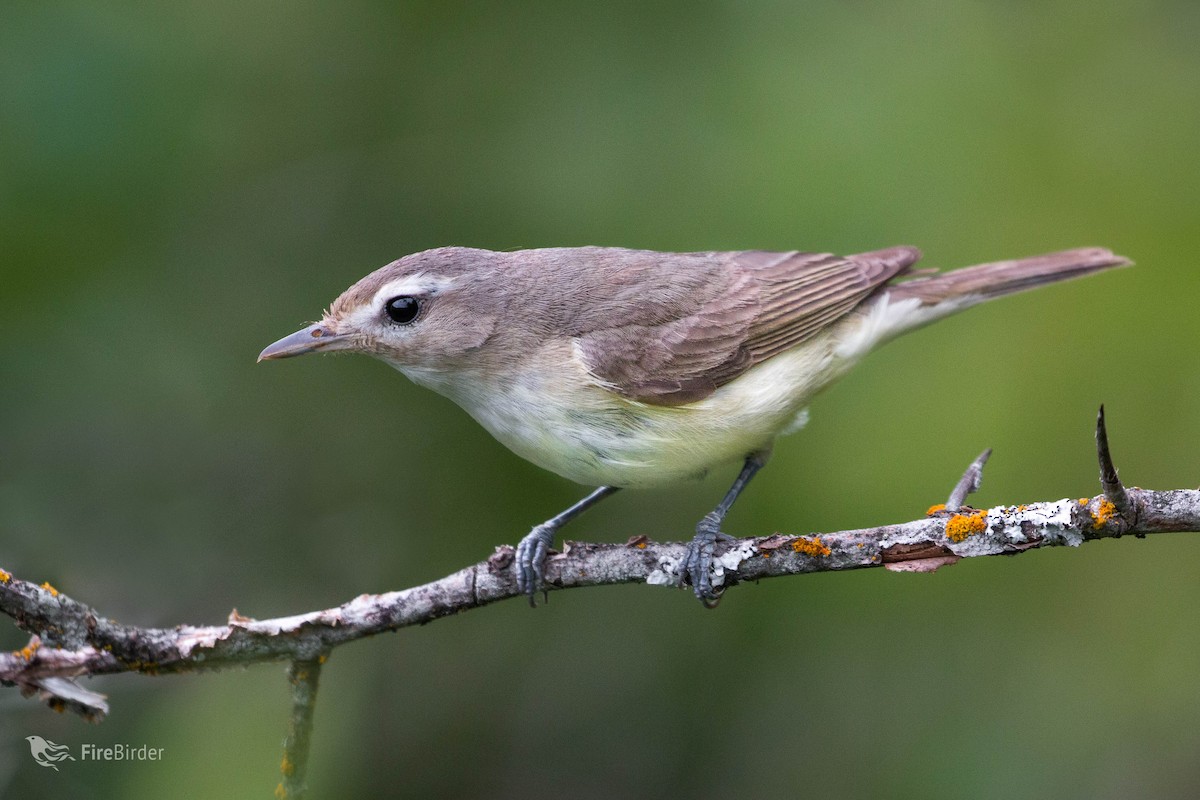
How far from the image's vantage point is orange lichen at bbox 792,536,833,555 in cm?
365

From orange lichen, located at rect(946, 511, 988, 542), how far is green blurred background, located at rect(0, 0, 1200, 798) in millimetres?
1854

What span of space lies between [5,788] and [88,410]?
2.03m

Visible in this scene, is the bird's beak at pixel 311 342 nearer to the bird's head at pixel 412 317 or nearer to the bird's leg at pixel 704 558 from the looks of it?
the bird's head at pixel 412 317

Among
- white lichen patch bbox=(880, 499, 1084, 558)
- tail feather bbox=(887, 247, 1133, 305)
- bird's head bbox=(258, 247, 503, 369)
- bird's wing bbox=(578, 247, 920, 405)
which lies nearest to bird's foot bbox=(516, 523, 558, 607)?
bird's wing bbox=(578, 247, 920, 405)

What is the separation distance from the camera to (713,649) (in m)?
5.87

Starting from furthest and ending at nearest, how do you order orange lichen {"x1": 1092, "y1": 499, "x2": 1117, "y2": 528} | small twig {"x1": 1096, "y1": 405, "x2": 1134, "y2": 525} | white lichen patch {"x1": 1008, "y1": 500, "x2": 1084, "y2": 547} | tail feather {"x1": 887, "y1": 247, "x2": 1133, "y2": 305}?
1. tail feather {"x1": 887, "y1": 247, "x2": 1133, "y2": 305}
2. white lichen patch {"x1": 1008, "y1": 500, "x2": 1084, "y2": 547}
3. orange lichen {"x1": 1092, "y1": 499, "x2": 1117, "y2": 528}
4. small twig {"x1": 1096, "y1": 405, "x2": 1134, "y2": 525}

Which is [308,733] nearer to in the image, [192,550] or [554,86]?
[192,550]

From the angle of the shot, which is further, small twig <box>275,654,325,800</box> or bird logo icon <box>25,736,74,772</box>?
bird logo icon <box>25,736,74,772</box>

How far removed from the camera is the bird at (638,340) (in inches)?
184

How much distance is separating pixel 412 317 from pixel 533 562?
4.33ft

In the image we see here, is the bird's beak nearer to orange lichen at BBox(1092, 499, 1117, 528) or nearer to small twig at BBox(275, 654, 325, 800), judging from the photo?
small twig at BBox(275, 654, 325, 800)

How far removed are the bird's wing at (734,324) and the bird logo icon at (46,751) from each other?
9.73ft

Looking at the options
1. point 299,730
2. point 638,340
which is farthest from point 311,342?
point 299,730

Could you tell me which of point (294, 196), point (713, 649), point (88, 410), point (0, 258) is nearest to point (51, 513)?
point (88, 410)
